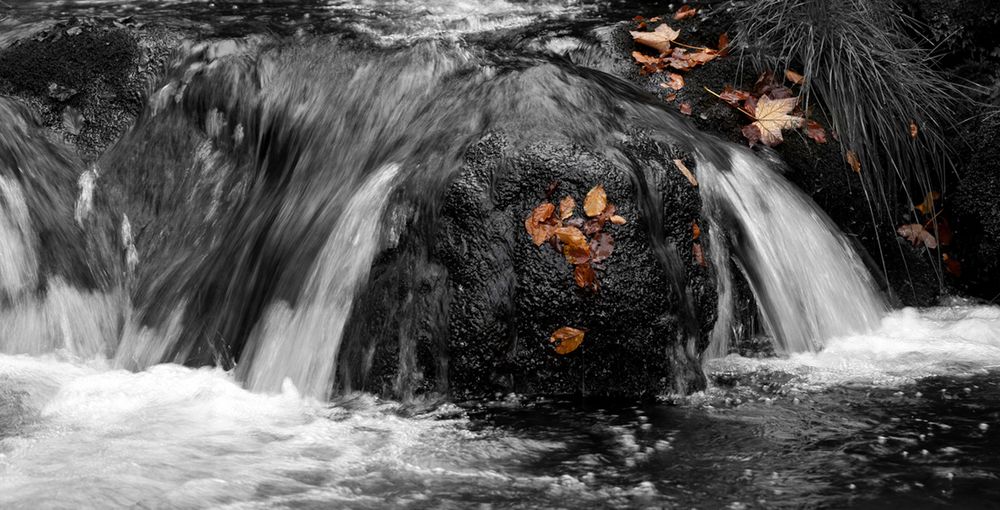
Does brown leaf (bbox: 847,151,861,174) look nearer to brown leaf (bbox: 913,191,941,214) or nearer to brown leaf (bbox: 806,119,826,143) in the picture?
brown leaf (bbox: 806,119,826,143)

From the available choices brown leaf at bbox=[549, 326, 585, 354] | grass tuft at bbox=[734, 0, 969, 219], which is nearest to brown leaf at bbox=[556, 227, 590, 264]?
brown leaf at bbox=[549, 326, 585, 354]

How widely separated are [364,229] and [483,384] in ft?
2.76

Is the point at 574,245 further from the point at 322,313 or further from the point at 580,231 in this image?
the point at 322,313

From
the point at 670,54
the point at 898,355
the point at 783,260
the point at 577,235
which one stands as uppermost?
the point at 670,54

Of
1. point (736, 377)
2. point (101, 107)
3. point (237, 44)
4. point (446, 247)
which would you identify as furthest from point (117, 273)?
point (736, 377)

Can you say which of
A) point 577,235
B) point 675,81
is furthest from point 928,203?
point 577,235

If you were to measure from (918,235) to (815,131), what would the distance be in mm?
839

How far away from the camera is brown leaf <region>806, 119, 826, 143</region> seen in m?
5.54

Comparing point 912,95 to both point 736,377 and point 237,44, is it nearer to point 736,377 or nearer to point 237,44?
point 736,377

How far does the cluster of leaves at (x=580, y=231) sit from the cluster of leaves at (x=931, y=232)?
2344 millimetres

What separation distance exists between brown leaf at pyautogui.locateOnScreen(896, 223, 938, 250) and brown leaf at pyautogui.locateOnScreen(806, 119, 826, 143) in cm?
69

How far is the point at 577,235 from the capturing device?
4.05 m

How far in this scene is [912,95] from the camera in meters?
5.59

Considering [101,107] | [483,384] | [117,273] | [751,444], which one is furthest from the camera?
[101,107]
